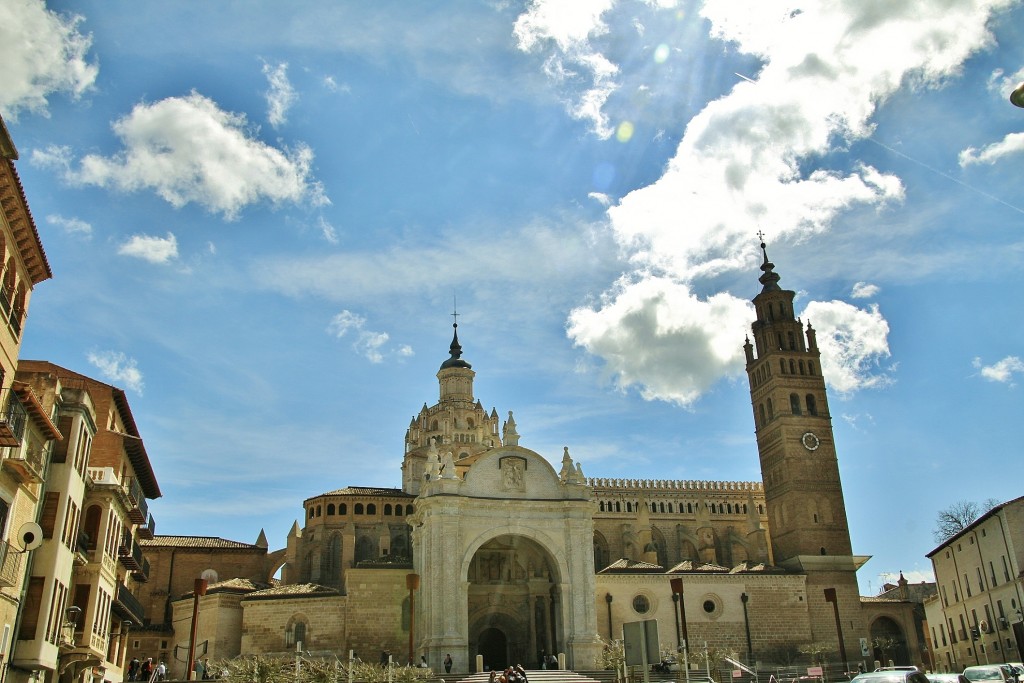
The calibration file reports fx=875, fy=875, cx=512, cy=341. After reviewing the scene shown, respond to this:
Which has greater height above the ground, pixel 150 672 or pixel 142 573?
pixel 142 573

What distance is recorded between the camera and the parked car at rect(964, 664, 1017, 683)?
905 inches

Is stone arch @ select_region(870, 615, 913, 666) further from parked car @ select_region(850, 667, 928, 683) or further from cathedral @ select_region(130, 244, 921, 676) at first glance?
parked car @ select_region(850, 667, 928, 683)

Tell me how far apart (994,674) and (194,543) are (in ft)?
154

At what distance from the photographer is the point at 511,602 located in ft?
151

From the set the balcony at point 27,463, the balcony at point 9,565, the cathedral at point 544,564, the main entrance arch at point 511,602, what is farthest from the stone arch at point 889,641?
the balcony at point 27,463

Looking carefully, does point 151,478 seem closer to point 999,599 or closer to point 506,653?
point 506,653

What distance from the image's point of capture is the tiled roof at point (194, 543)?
55.0m

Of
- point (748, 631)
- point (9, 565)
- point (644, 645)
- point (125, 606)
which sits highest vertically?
point (125, 606)

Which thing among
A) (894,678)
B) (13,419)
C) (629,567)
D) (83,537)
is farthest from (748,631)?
(13,419)

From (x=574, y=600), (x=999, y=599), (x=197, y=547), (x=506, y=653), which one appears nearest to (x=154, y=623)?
(x=197, y=547)

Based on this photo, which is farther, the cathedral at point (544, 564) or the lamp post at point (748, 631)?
the lamp post at point (748, 631)

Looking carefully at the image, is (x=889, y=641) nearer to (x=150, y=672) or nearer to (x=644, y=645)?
(x=150, y=672)

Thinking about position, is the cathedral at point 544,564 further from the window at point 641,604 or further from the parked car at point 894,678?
the parked car at point 894,678

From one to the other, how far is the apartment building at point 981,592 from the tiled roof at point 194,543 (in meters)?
42.5
